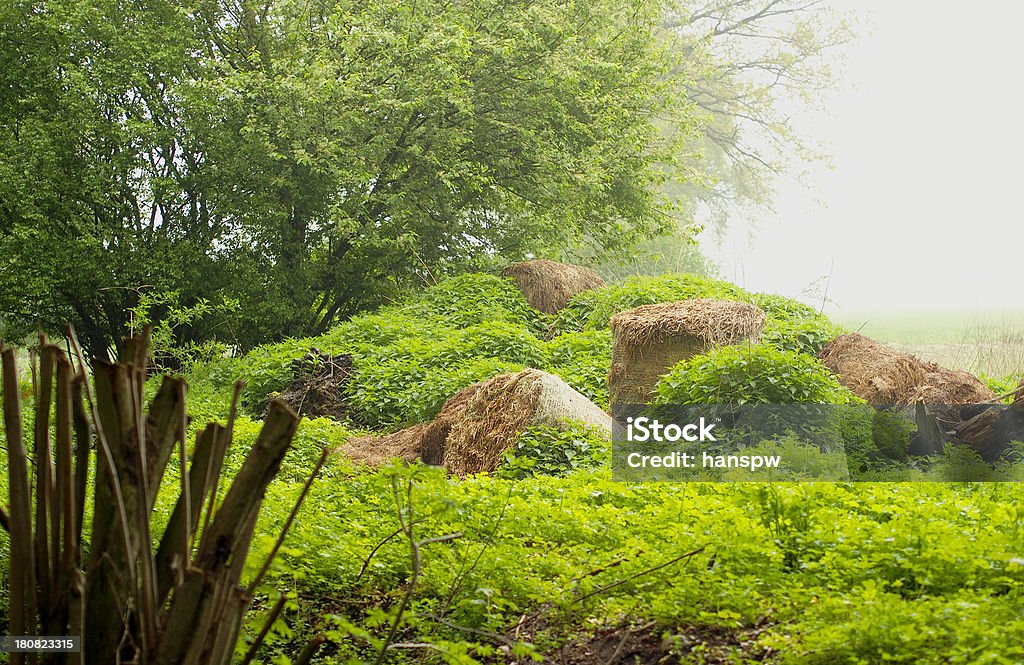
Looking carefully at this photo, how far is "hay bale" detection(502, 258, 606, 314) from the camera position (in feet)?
44.1

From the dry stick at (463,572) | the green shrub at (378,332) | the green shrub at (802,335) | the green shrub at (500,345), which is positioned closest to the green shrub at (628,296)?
the green shrub at (500,345)

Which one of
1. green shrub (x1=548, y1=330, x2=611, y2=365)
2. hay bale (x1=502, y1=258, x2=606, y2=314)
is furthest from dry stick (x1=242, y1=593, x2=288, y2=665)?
hay bale (x1=502, y1=258, x2=606, y2=314)

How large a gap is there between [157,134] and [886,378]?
972 centimetres

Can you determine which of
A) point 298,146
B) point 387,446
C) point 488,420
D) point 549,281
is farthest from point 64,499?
point 298,146

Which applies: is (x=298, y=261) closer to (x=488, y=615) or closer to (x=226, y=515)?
(x=488, y=615)

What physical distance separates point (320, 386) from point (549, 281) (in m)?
4.44

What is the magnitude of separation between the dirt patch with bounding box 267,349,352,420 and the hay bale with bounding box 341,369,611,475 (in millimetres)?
1779

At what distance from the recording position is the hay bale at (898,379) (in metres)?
7.91

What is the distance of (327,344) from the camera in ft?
37.7

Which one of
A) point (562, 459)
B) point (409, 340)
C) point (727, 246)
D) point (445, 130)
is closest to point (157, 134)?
point (445, 130)

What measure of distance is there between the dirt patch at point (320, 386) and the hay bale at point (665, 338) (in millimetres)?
2982

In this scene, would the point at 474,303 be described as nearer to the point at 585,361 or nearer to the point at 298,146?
the point at 585,361

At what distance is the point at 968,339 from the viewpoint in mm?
17047

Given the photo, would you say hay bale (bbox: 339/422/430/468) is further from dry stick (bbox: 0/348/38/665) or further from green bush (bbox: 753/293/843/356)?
dry stick (bbox: 0/348/38/665)
